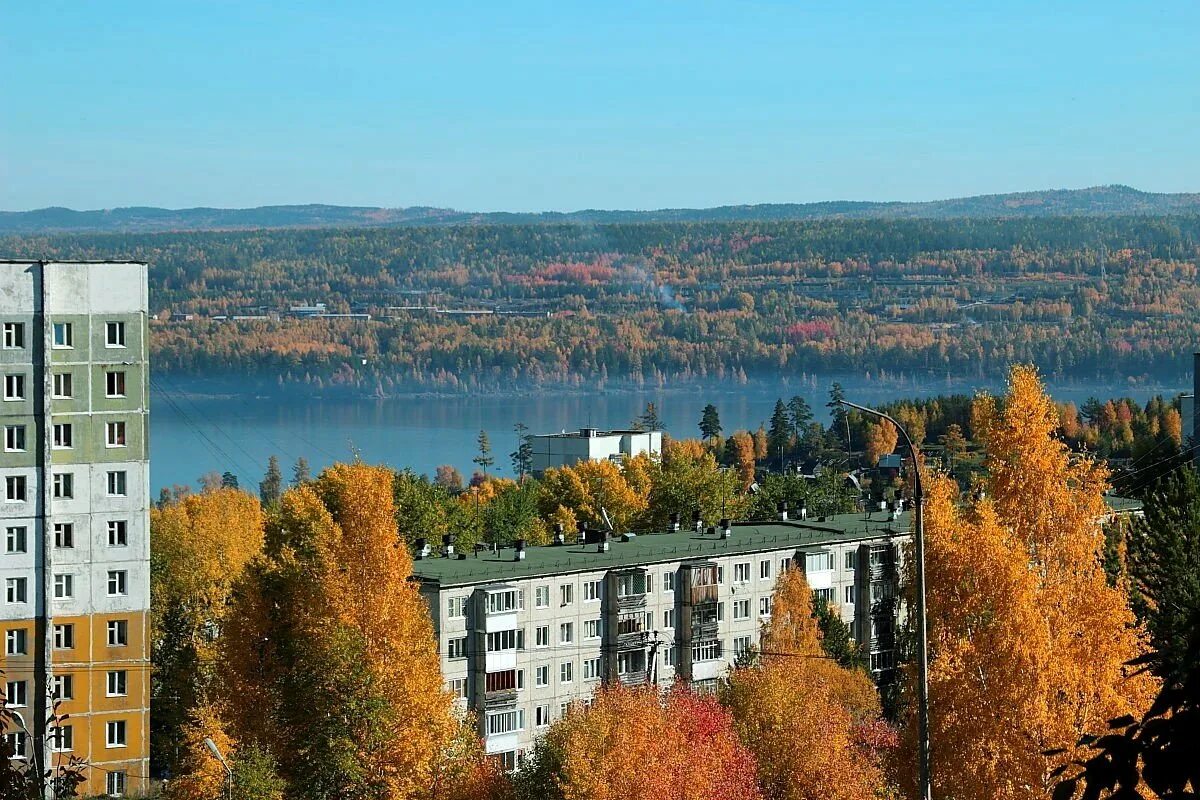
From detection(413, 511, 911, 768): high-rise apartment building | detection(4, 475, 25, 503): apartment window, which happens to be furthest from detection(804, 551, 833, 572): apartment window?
detection(4, 475, 25, 503): apartment window

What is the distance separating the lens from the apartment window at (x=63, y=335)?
130 feet

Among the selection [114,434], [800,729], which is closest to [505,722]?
[800,729]

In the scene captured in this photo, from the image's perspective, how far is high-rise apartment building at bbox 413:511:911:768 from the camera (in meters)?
44.3

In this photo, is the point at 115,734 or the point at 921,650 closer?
the point at 921,650

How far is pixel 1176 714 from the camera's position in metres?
8.96

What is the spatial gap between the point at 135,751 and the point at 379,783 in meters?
10.3

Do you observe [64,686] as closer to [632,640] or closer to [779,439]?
[632,640]

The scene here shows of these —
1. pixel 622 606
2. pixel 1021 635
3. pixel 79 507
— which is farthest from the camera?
pixel 622 606

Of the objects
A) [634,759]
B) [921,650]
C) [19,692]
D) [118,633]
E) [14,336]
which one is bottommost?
[19,692]

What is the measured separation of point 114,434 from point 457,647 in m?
9.29

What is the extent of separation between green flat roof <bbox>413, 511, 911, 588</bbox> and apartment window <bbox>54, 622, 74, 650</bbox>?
26.3 feet

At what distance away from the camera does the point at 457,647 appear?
4403 centimetres

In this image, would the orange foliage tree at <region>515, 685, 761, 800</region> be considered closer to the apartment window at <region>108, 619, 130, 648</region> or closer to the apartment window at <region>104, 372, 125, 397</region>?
the apartment window at <region>108, 619, 130, 648</region>

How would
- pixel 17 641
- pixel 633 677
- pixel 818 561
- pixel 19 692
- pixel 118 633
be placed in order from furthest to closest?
pixel 818 561 < pixel 633 677 < pixel 118 633 < pixel 17 641 < pixel 19 692
